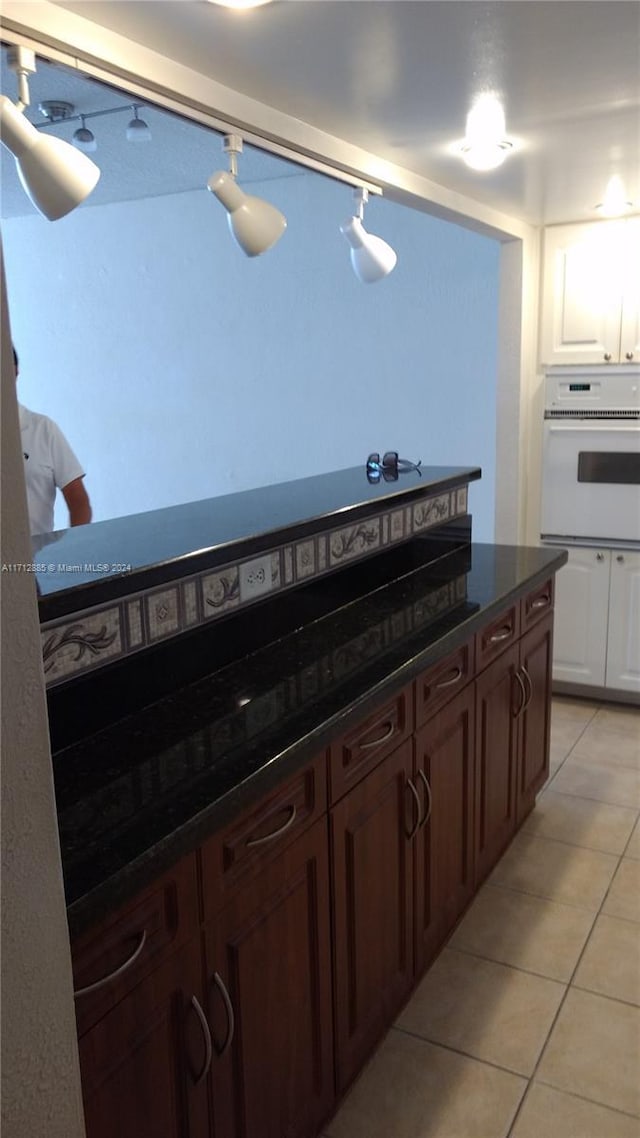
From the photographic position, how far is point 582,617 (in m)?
4.10

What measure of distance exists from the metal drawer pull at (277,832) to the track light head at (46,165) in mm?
1227

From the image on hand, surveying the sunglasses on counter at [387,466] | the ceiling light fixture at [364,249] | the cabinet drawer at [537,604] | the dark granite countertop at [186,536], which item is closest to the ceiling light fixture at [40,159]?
the dark granite countertop at [186,536]

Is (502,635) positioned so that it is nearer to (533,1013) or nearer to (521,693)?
(521,693)

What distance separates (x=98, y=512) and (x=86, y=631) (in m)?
4.51

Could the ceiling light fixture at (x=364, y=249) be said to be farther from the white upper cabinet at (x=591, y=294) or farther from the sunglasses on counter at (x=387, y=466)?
the white upper cabinet at (x=591, y=294)

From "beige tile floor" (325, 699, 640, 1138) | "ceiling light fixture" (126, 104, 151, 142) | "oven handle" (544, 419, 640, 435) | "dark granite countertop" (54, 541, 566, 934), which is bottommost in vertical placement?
"beige tile floor" (325, 699, 640, 1138)

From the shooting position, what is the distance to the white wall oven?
12.6 ft

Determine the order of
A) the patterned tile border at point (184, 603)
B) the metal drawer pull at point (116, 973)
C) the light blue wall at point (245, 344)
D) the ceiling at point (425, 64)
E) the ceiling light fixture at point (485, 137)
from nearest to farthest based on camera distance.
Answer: the metal drawer pull at point (116, 973) → the patterned tile border at point (184, 603) → the ceiling at point (425, 64) → the ceiling light fixture at point (485, 137) → the light blue wall at point (245, 344)

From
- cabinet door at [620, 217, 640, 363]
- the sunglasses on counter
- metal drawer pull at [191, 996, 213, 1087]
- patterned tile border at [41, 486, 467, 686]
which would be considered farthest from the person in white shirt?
cabinet door at [620, 217, 640, 363]

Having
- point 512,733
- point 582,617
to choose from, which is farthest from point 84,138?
point 582,617

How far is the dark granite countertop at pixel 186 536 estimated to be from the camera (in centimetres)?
161

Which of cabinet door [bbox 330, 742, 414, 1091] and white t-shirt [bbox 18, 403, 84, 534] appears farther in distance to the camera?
white t-shirt [bbox 18, 403, 84, 534]

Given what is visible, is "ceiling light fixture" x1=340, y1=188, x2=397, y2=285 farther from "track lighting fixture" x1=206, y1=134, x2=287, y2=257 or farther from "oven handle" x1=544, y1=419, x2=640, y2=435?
"oven handle" x1=544, y1=419, x2=640, y2=435

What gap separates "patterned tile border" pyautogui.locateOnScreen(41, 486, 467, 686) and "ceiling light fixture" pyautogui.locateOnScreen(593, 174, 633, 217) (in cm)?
154
